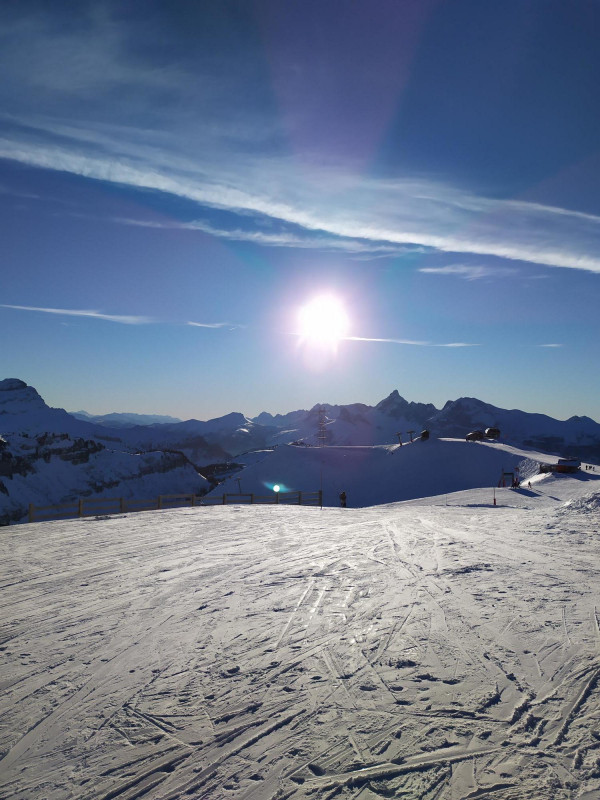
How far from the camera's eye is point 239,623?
8.89 metres

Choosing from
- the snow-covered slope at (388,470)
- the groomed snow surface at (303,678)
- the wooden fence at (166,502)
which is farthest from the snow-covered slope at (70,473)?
the groomed snow surface at (303,678)

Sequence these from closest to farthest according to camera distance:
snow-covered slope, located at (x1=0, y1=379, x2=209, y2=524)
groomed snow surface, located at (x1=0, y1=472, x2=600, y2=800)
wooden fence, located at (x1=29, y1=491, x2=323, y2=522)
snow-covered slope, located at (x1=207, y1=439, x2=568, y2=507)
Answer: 1. groomed snow surface, located at (x1=0, y1=472, x2=600, y2=800)
2. wooden fence, located at (x1=29, y1=491, x2=323, y2=522)
3. snow-covered slope, located at (x1=207, y1=439, x2=568, y2=507)
4. snow-covered slope, located at (x1=0, y1=379, x2=209, y2=524)

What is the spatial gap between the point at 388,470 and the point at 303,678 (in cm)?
5424

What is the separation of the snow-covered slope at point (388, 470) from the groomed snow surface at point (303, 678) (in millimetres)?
41221

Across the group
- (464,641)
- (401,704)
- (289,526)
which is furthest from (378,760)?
(289,526)

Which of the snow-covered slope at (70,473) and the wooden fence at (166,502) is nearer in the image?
the wooden fence at (166,502)

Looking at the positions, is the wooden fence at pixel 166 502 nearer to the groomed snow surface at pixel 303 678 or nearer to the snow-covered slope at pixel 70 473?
the groomed snow surface at pixel 303 678

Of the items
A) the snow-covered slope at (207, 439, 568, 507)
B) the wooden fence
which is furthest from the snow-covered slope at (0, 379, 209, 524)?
the snow-covered slope at (207, 439, 568, 507)

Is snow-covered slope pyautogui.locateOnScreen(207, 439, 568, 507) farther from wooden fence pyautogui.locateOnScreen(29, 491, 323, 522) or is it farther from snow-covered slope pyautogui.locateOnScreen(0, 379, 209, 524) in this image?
snow-covered slope pyautogui.locateOnScreen(0, 379, 209, 524)

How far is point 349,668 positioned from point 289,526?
1524 centimetres

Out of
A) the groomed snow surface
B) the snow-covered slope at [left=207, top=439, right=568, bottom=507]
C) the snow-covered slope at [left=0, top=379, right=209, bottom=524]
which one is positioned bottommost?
the snow-covered slope at [left=0, top=379, right=209, bottom=524]

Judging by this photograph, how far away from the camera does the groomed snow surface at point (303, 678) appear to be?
4.91 m

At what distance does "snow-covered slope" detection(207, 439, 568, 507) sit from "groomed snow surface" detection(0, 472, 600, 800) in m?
41.2

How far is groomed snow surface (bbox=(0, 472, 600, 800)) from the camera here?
4.91 metres
